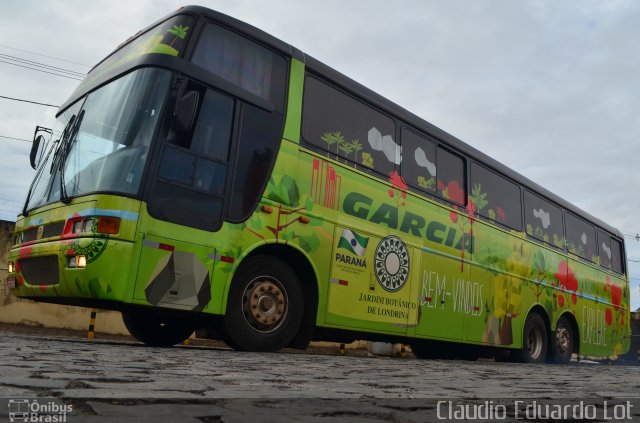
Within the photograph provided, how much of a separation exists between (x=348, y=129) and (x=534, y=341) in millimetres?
5942

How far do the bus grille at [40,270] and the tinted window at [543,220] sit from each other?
26.4 ft

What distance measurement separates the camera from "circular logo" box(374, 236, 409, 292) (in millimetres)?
7359

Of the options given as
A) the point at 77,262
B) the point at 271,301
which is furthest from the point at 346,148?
the point at 77,262

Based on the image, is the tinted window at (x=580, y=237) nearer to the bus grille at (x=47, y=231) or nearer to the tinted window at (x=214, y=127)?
the tinted window at (x=214, y=127)

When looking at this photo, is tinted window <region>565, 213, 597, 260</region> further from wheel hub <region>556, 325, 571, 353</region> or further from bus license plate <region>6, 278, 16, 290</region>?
bus license plate <region>6, 278, 16, 290</region>

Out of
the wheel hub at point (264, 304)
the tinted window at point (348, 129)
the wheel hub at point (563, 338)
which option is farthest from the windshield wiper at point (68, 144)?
the wheel hub at point (563, 338)

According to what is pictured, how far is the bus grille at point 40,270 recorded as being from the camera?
5.53 metres

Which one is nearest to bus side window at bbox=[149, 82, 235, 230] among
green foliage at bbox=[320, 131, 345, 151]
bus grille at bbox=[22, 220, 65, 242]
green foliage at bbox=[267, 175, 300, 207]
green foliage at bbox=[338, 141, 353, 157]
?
green foliage at bbox=[267, 175, 300, 207]

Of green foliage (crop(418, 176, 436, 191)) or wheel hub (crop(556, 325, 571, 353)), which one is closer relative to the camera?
green foliage (crop(418, 176, 436, 191))

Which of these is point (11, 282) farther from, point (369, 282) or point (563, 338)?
point (563, 338)

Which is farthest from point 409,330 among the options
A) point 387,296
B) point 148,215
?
point 148,215

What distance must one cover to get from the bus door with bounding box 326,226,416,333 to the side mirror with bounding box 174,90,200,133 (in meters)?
2.21

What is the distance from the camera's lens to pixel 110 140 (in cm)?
561

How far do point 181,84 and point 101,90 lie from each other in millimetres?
1301
